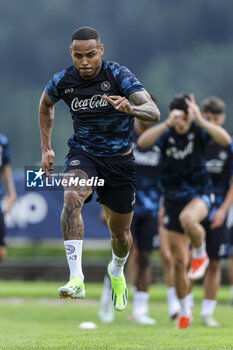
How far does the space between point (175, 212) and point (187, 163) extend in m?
0.68

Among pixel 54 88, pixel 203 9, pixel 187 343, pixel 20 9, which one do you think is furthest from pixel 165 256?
pixel 20 9

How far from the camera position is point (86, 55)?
281 inches

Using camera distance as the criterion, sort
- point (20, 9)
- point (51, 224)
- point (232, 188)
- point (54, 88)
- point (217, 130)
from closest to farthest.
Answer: point (54, 88), point (217, 130), point (232, 188), point (51, 224), point (20, 9)

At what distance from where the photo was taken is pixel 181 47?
17.3 metres

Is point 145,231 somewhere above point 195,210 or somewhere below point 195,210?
below

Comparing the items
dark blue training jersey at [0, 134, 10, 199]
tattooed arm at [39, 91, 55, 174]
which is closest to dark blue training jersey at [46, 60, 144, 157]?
tattooed arm at [39, 91, 55, 174]

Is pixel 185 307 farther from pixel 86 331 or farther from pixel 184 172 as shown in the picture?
pixel 184 172

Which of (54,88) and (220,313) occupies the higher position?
(54,88)

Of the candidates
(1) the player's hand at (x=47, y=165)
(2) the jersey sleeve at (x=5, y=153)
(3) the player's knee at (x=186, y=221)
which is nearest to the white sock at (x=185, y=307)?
(3) the player's knee at (x=186, y=221)

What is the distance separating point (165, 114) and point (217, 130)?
5397 mm

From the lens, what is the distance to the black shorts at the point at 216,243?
10883 millimetres

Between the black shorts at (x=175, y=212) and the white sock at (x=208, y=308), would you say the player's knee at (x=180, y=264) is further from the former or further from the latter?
the white sock at (x=208, y=308)

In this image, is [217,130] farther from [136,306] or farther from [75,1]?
[75,1]

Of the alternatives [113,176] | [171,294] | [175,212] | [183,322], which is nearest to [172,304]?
[171,294]
